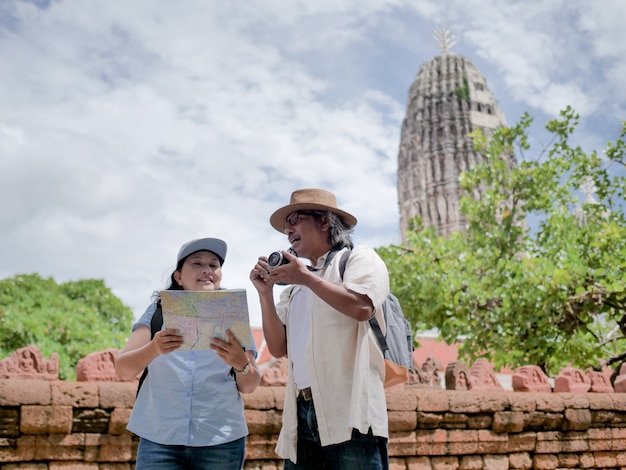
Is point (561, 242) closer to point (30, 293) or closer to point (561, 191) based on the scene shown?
point (561, 191)

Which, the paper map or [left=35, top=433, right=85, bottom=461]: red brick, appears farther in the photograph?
[left=35, top=433, right=85, bottom=461]: red brick

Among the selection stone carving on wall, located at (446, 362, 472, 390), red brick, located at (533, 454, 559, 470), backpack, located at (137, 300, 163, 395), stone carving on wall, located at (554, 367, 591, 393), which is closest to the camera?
backpack, located at (137, 300, 163, 395)

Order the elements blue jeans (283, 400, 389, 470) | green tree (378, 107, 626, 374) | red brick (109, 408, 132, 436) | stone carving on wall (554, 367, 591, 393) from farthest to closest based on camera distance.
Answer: green tree (378, 107, 626, 374) → stone carving on wall (554, 367, 591, 393) → red brick (109, 408, 132, 436) → blue jeans (283, 400, 389, 470)

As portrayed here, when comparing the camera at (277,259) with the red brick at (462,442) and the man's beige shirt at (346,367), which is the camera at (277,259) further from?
the red brick at (462,442)

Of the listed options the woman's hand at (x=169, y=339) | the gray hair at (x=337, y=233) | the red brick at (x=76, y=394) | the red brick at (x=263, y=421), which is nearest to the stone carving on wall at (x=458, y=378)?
the red brick at (x=263, y=421)

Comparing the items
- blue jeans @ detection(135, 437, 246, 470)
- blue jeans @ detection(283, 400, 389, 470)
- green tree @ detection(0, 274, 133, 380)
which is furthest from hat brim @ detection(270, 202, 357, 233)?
green tree @ detection(0, 274, 133, 380)

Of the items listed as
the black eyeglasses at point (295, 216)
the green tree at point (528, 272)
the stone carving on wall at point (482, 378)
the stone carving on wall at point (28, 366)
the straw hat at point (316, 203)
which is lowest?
the stone carving on wall at point (28, 366)

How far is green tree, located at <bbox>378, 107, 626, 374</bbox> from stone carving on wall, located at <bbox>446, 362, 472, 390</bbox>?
462 centimetres

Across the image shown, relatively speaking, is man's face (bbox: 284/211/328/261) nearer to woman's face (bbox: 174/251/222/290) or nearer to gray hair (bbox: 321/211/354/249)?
gray hair (bbox: 321/211/354/249)

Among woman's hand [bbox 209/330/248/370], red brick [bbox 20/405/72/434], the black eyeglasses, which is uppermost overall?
the black eyeglasses

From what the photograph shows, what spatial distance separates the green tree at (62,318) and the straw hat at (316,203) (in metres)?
14.0

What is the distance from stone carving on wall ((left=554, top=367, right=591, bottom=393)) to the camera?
662 cm

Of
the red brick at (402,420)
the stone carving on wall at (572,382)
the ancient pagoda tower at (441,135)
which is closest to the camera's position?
the red brick at (402,420)

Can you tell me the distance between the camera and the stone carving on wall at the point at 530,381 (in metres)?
6.32
